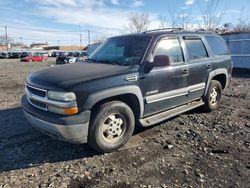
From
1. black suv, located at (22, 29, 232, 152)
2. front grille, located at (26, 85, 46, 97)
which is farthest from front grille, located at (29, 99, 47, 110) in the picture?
front grille, located at (26, 85, 46, 97)

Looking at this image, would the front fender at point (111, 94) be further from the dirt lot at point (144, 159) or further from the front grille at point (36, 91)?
the dirt lot at point (144, 159)

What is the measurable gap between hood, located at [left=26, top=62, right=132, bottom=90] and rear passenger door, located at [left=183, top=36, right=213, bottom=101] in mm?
1723

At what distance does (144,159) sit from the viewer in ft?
12.7

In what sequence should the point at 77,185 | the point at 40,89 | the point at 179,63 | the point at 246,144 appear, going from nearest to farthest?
1. the point at 77,185
2. the point at 40,89
3. the point at 246,144
4. the point at 179,63

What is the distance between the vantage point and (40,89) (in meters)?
3.71

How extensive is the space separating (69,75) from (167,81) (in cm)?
182

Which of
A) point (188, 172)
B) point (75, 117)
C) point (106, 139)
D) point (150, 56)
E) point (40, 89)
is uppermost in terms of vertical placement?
point (150, 56)

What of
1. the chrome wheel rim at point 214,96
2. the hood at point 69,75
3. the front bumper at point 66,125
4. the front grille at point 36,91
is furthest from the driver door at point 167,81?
the front grille at point 36,91

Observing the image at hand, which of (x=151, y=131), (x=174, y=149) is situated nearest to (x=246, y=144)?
(x=174, y=149)

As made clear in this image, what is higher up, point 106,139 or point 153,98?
point 153,98

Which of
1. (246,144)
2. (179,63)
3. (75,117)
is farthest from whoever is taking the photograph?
(179,63)

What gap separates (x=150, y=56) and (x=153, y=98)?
75 centimetres

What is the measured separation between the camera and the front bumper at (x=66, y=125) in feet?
11.3

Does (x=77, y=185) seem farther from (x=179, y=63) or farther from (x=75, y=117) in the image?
(x=179, y=63)
